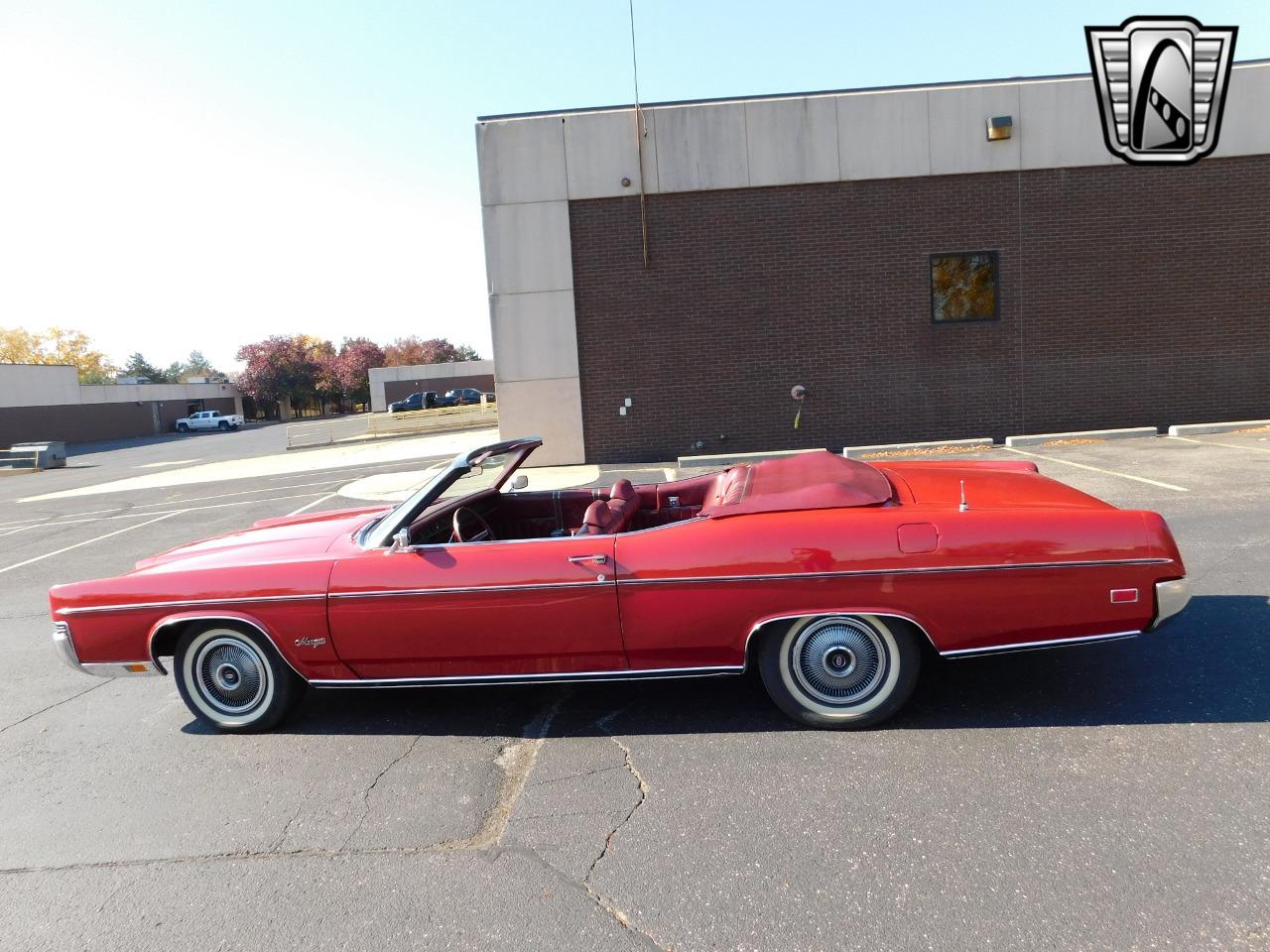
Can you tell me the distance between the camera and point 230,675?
13.2 ft

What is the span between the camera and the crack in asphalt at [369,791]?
10.2 ft

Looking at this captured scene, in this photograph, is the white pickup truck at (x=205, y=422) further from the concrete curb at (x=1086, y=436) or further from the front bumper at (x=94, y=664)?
the front bumper at (x=94, y=664)

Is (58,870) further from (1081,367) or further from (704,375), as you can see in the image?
(1081,367)

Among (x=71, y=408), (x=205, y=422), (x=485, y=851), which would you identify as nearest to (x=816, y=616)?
(x=485, y=851)

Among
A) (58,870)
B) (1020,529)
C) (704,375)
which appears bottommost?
(58,870)

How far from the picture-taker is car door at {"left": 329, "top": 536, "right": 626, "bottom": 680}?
11.8 feet

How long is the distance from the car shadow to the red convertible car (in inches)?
11.2

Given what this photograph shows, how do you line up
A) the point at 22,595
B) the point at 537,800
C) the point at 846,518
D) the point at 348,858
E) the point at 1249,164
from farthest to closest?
the point at 1249,164 → the point at 22,595 → the point at 846,518 → the point at 537,800 → the point at 348,858

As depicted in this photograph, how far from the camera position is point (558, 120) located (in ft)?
45.8

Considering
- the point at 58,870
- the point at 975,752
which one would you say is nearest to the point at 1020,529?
the point at 975,752

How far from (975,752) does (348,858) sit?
7.73 ft

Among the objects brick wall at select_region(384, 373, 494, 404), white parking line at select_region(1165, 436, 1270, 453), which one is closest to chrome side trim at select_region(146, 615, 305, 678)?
white parking line at select_region(1165, 436, 1270, 453)

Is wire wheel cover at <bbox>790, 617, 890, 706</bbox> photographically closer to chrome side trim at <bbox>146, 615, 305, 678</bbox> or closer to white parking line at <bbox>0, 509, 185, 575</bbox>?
chrome side trim at <bbox>146, 615, 305, 678</bbox>

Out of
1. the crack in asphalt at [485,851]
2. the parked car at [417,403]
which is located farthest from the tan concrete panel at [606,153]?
the parked car at [417,403]
